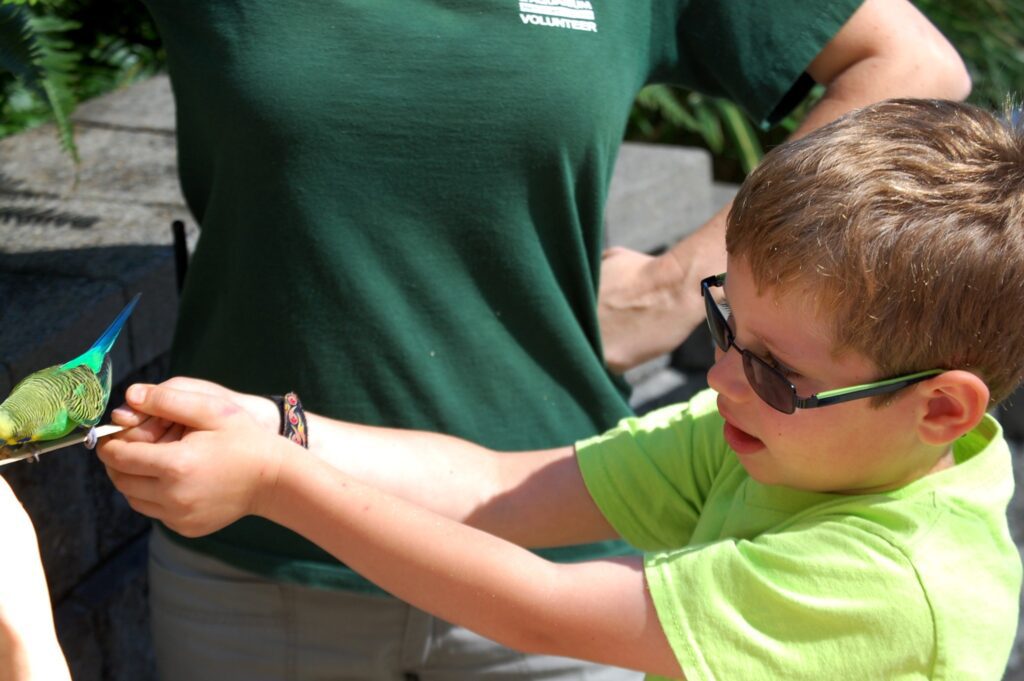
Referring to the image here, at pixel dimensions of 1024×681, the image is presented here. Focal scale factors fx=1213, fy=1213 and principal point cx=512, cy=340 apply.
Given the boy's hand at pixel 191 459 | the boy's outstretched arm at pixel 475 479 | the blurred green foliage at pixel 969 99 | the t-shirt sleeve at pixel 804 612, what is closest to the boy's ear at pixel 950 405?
the t-shirt sleeve at pixel 804 612

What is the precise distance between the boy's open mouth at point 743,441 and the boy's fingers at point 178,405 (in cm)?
69

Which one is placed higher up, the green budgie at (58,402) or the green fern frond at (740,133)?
the green budgie at (58,402)

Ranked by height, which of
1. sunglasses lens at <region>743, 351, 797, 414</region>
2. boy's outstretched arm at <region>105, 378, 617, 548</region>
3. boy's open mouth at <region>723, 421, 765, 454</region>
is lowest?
boy's outstretched arm at <region>105, 378, 617, 548</region>

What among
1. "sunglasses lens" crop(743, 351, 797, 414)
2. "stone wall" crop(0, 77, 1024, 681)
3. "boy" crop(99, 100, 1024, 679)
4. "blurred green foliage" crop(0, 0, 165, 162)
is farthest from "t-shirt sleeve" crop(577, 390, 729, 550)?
"blurred green foliage" crop(0, 0, 165, 162)

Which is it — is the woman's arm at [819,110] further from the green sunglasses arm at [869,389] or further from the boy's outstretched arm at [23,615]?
the boy's outstretched arm at [23,615]

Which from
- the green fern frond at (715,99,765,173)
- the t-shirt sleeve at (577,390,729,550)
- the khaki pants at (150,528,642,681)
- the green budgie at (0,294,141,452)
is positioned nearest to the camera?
the green budgie at (0,294,141,452)

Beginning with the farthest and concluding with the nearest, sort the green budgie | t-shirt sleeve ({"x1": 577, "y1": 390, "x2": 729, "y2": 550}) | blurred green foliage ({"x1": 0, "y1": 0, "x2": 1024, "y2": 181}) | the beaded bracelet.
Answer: blurred green foliage ({"x1": 0, "y1": 0, "x2": 1024, "y2": 181}) < t-shirt sleeve ({"x1": 577, "y1": 390, "x2": 729, "y2": 550}) < the beaded bracelet < the green budgie

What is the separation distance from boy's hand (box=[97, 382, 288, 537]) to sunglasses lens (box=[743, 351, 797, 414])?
24.3 inches

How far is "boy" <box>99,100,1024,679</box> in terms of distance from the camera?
151 centimetres

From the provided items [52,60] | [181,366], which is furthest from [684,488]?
[52,60]

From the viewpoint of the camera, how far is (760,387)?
1584 millimetres

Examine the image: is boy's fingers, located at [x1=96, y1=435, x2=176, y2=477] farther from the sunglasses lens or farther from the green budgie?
the sunglasses lens

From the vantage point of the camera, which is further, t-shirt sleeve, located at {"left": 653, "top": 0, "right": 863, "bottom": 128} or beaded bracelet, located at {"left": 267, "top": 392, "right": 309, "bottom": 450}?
t-shirt sleeve, located at {"left": 653, "top": 0, "right": 863, "bottom": 128}

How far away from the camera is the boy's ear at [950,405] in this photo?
1529mm
